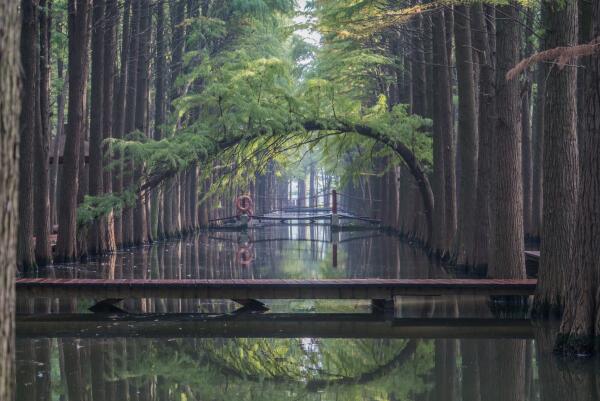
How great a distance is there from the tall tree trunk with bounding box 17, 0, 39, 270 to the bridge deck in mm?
5710

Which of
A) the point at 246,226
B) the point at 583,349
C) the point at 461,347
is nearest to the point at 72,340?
the point at 461,347

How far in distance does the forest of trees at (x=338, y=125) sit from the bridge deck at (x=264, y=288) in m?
1.53

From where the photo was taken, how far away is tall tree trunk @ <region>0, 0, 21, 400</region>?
392 cm

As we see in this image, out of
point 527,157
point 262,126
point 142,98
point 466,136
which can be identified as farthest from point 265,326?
point 142,98

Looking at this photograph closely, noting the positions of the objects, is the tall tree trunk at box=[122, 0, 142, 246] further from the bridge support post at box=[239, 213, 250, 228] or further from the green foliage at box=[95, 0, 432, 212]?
the bridge support post at box=[239, 213, 250, 228]

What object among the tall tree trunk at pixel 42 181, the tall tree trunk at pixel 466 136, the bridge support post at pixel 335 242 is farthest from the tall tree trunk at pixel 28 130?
the tall tree trunk at pixel 466 136

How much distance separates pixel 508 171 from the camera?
17.1m

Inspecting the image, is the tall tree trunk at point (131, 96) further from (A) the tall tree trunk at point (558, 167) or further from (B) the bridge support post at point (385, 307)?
(A) the tall tree trunk at point (558, 167)

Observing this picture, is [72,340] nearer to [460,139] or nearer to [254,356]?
[254,356]

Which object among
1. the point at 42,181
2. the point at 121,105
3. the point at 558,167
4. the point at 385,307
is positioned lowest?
the point at 385,307

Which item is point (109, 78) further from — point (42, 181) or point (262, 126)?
point (262, 126)

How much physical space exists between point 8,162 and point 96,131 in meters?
24.5

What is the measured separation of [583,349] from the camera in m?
11.1

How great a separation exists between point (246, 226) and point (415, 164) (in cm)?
1992
